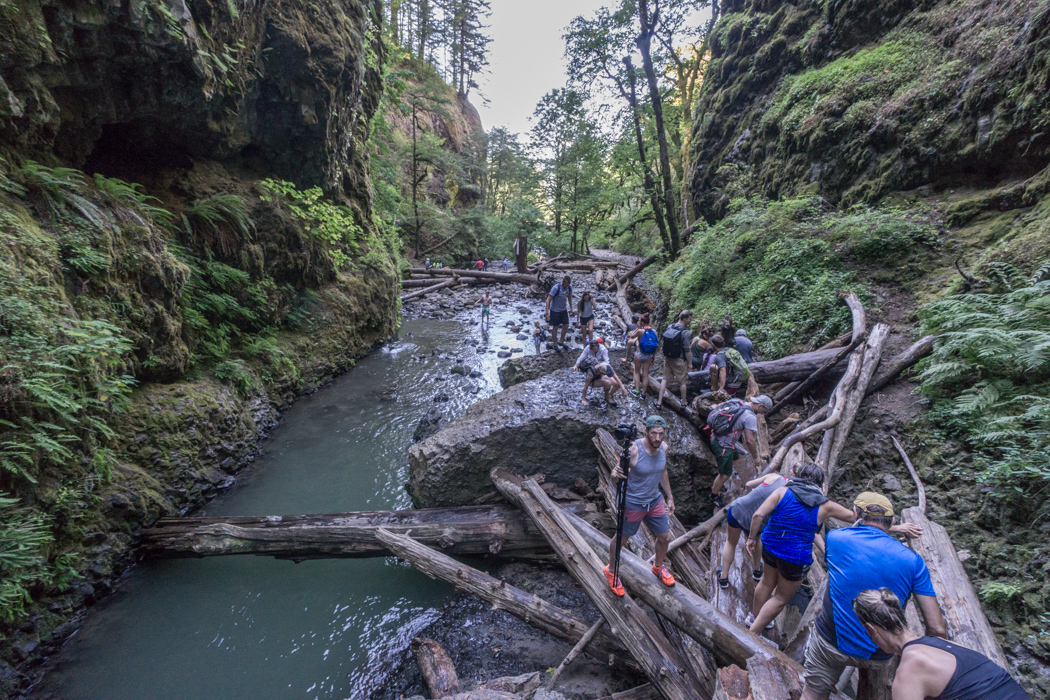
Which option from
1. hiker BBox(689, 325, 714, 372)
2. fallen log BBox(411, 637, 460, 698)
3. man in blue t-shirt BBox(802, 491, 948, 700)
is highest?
hiker BBox(689, 325, 714, 372)

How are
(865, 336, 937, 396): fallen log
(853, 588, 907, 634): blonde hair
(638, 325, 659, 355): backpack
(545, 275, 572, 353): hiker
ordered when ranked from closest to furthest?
(853, 588, 907, 634): blonde hair
(865, 336, 937, 396): fallen log
(638, 325, 659, 355): backpack
(545, 275, 572, 353): hiker

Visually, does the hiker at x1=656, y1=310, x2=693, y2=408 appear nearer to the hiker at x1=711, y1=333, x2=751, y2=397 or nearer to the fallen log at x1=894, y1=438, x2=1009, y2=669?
the hiker at x1=711, y1=333, x2=751, y2=397

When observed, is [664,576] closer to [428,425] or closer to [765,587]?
[765,587]

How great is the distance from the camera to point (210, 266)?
27.1ft

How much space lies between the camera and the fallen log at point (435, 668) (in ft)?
14.4

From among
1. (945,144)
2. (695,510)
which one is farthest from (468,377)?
(945,144)

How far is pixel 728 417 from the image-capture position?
5598mm

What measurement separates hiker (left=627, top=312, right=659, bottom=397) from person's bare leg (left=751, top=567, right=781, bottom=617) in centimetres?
429

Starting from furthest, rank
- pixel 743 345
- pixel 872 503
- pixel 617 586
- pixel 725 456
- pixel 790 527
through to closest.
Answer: pixel 743 345 → pixel 725 456 → pixel 617 586 → pixel 790 527 → pixel 872 503

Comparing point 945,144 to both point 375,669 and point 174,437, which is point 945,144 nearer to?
point 375,669

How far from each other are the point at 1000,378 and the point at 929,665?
14.9ft

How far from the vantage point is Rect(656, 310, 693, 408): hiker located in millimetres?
7690

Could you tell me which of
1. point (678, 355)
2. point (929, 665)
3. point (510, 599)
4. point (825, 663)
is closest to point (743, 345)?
point (678, 355)

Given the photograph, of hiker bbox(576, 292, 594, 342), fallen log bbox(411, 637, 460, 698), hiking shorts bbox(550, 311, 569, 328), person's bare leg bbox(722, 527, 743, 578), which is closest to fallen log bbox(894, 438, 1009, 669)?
person's bare leg bbox(722, 527, 743, 578)
